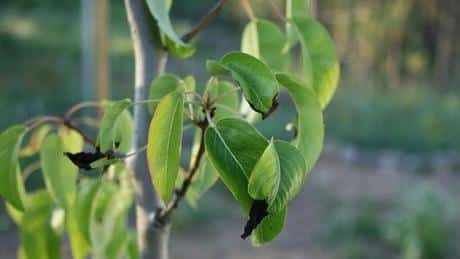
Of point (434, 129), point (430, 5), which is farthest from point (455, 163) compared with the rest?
point (430, 5)

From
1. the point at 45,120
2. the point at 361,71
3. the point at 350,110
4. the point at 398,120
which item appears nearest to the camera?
the point at 45,120

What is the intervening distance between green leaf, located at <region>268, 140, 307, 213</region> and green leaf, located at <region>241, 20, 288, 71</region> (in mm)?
243

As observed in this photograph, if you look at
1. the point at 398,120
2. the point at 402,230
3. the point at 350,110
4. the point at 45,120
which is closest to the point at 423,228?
the point at 402,230

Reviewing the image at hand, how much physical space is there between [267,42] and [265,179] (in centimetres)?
29

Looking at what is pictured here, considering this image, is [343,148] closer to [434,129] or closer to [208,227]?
[434,129]

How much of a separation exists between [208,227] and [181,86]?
3.30 meters

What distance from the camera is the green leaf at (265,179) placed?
1.66 ft

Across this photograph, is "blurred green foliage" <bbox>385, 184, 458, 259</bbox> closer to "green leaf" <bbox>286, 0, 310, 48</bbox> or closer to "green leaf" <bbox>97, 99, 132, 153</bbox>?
"green leaf" <bbox>286, 0, 310, 48</bbox>

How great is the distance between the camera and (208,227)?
388cm

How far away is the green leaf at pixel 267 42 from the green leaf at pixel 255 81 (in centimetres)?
21

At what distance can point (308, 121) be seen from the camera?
24.7 inches

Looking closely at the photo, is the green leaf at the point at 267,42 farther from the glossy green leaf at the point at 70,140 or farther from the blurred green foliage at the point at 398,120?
the blurred green foliage at the point at 398,120

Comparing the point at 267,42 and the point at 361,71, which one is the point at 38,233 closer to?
the point at 267,42

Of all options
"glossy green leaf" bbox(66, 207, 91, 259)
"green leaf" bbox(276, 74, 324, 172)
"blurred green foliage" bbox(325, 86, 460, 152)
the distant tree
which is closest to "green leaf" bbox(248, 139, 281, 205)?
the distant tree
